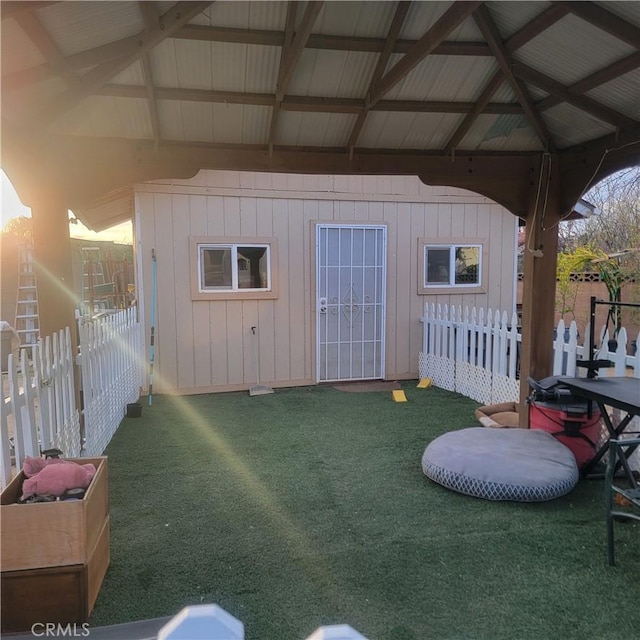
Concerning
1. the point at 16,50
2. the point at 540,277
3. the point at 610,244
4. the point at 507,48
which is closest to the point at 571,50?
the point at 507,48

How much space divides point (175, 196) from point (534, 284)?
4.55 meters

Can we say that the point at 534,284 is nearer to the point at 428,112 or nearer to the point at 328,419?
the point at 428,112

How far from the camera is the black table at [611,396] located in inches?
113

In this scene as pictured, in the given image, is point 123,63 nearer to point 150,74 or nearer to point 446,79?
point 150,74

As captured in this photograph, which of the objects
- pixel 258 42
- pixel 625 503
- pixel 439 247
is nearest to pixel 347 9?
pixel 258 42

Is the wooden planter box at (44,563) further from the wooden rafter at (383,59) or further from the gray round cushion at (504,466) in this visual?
the wooden rafter at (383,59)

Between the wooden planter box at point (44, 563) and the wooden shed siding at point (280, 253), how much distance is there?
4570 mm

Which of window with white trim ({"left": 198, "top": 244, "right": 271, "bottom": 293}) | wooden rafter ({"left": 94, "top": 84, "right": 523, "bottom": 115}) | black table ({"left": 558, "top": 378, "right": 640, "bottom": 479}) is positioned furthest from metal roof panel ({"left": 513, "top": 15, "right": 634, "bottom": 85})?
window with white trim ({"left": 198, "top": 244, "right": 271, "bottom": 293})

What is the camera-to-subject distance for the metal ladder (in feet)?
30.0

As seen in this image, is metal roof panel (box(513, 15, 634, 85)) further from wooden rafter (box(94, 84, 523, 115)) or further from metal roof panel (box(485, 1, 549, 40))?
wooden rafter (box(94, 84, 523, 115))

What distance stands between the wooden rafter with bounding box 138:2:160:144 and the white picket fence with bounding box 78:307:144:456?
1652 mm

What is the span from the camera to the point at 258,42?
3.04m

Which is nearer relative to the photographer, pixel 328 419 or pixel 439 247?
pixel 328 419

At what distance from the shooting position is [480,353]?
6191mm
